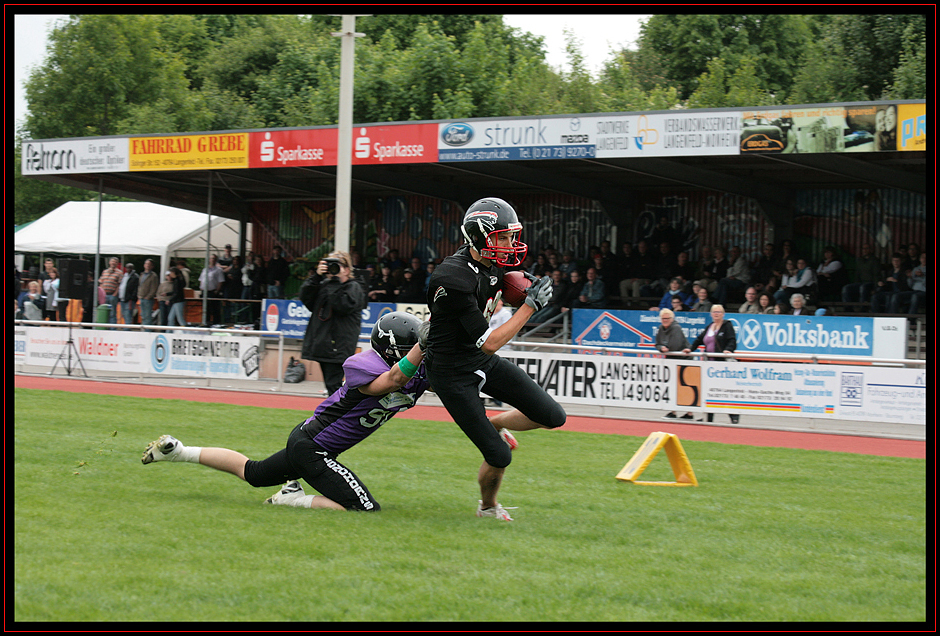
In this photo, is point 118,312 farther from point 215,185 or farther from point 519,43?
point 519,43

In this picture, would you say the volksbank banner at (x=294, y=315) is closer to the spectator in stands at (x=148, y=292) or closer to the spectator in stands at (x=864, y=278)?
the spectator in stands at (x=148, y=292)

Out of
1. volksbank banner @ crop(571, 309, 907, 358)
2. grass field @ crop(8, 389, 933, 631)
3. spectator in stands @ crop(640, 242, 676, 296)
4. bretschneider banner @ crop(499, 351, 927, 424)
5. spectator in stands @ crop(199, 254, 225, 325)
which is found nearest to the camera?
grass field @ crop(8, 389, 933, 631)

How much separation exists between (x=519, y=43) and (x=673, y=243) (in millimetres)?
24802

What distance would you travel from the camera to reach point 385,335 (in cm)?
666

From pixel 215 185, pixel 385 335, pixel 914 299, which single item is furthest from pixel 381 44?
pixel 385 335

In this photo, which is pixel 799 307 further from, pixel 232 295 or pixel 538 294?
pixel 232 295

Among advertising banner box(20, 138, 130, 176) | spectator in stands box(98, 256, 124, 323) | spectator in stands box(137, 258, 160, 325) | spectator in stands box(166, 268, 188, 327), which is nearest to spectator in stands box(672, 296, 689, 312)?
spectator in stands box(166, 268, 188, 327)

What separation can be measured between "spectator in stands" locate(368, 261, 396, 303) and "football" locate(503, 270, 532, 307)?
1638 cm

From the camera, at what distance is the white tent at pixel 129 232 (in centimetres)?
3081

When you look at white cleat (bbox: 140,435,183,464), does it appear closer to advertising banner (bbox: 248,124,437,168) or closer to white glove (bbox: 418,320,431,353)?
white glove (bbox: 418,320,431,353)

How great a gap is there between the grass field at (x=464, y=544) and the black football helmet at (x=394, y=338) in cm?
112

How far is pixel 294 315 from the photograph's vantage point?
20.6 meters

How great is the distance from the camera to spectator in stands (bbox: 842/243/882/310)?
18812mm

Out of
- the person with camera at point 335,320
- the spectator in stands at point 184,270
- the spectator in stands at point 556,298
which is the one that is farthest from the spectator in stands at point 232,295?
the person with camera at point 335,320
